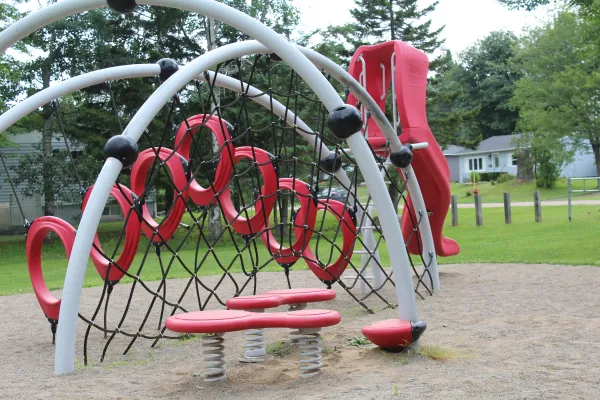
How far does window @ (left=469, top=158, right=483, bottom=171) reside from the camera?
55.4 m

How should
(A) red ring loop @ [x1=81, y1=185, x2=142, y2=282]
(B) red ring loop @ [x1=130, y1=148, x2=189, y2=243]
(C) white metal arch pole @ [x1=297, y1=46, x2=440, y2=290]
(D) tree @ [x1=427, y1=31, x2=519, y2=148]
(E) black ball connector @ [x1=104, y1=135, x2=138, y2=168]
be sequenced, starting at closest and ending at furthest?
(E) black ball connector @ [x1=104, y1=135, x2=138, y2=168], (C) white metal arch pole @ [x1=297, y1=46, x2=440, y2=290], (A) red ring loop @ [x1=81, y1=185, x2=142, y2=282], (B) red ring loop @ [x1=130, y1=148, x2=189, y2=243], (D) tree @ [x1=427, y1=31, x2=519, y2=148]

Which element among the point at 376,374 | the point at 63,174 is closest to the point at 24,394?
the point at 376,374

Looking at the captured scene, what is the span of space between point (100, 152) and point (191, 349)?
15844mm

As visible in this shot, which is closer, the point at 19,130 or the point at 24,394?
the point at 24,394

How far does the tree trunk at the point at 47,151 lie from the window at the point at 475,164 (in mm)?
40847

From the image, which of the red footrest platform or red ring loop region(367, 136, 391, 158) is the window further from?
the red footrest platform

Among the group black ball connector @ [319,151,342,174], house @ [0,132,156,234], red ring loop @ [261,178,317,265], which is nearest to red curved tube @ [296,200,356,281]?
red ring loop @ [261,178,317,265]

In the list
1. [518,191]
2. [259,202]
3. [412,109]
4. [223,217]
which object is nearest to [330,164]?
[259,202]

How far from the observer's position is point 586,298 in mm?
7285

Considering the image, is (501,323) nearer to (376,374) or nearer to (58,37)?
(376,374)

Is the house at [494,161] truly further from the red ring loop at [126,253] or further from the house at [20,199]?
the red ring loop at [126,253]

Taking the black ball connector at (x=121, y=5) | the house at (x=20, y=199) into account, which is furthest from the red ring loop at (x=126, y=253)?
the house at (x=20, y=199)

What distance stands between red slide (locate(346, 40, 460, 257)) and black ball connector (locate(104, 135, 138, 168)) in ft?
12.2

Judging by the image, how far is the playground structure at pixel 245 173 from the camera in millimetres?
4699
